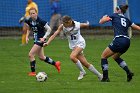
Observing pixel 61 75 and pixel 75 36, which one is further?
pixel 61 75

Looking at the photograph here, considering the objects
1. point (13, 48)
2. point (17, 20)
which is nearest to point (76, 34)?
point (13, 48)

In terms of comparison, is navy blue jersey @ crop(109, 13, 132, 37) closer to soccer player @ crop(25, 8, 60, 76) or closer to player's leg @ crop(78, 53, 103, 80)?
player's leg @ crop(78, 53, 103, 80)

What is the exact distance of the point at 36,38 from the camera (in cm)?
1747

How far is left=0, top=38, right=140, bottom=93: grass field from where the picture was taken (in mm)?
13961

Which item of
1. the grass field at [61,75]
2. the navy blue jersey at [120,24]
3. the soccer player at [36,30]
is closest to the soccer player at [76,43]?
the grass field at [61,75]

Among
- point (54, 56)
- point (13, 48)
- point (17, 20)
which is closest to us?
point (54, 56)

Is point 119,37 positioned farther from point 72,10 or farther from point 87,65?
point 72,10

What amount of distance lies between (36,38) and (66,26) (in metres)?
2.02

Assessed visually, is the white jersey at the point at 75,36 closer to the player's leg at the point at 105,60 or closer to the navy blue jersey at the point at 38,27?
the player's leg at the point at 105,60

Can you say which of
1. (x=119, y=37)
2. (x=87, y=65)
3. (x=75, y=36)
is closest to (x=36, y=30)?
(x=75, y=36)

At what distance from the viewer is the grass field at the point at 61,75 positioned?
45.8 feet

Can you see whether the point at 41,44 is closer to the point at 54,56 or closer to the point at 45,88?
the point at 45,88

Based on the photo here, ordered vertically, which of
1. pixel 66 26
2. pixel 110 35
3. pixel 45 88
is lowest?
pixel 110 35

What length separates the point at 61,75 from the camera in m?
17.0
